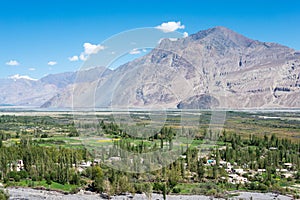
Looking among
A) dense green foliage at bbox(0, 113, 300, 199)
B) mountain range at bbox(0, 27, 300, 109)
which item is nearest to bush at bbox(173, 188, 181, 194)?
dense green foliage at bbox(0, 113, 300, 199)

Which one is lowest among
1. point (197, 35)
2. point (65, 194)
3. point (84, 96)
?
point (65, 194)

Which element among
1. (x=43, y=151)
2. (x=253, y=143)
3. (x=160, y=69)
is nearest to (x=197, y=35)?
(x=253, y=143)

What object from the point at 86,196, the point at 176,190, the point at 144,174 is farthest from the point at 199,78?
the point at 144,174

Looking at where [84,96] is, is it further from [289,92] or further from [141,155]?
[289,92]

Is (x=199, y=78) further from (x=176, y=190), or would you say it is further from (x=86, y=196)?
(x=86, y=196)

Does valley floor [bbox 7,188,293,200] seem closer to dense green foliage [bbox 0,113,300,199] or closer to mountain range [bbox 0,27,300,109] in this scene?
dense green foliage [bbox 0,113,300,199]

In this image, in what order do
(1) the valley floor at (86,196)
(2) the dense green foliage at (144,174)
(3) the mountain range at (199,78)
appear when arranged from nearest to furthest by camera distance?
(3) the mountain range at (199,78) < (1) the valley floor at (86,196) < (2) the dense green foliage at (144,174)

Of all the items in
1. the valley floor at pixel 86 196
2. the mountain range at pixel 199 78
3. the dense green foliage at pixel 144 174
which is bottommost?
the valley floor at pixel 86 196

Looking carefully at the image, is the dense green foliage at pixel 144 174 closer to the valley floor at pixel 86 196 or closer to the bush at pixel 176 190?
the bush at pixel 176 190

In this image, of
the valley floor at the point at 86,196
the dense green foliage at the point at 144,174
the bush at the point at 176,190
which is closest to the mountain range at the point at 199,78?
the dense green foliage at the point at 144,174
